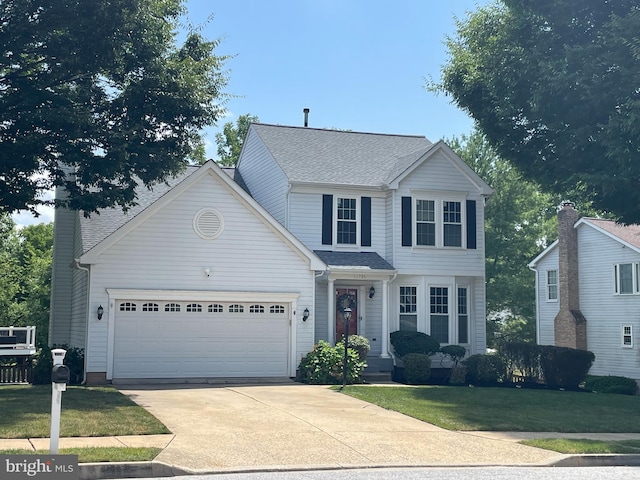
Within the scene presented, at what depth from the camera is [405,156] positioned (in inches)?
1176

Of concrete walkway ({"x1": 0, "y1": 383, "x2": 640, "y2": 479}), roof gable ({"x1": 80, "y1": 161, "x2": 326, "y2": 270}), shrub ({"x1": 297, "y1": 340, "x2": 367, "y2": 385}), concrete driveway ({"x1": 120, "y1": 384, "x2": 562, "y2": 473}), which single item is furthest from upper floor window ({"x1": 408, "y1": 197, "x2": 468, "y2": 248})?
concrete walkway ({"x1": 0, "y1": 383, "x2": 640, "y2": 479})

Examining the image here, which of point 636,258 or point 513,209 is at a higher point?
point 513,209

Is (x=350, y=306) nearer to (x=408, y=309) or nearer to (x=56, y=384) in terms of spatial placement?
(x=408, y=309)

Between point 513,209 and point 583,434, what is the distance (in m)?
30.2

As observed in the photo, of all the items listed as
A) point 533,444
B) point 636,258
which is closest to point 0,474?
point 533,444

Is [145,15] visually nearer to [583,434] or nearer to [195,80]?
[195,80]

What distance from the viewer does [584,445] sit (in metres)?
13.4

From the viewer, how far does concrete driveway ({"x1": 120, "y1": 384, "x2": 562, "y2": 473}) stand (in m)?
11.7

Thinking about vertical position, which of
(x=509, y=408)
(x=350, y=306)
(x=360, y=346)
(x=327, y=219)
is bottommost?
(x=509, y=408)

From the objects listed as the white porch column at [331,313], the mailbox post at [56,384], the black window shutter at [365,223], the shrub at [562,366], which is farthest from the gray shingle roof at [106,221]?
the shrub at [562,366]

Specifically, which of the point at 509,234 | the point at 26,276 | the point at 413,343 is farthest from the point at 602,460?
the point at 26,276

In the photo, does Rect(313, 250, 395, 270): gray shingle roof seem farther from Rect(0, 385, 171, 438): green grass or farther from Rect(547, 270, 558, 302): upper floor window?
Rect(547, 270, 558, 302): upper floor window

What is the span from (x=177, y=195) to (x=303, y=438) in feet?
36.6

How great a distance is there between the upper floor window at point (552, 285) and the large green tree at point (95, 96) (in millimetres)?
21817
